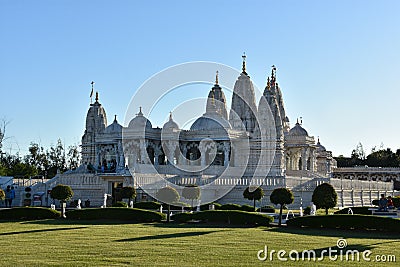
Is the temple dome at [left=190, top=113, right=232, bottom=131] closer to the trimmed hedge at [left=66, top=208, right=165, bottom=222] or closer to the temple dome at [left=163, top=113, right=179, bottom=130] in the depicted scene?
the temple dome at [left=163, top=113, right=179, bottom=130]

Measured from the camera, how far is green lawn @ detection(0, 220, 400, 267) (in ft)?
57.3

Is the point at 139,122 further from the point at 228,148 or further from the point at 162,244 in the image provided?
the point at 162,244

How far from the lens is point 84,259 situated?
17.6 meters

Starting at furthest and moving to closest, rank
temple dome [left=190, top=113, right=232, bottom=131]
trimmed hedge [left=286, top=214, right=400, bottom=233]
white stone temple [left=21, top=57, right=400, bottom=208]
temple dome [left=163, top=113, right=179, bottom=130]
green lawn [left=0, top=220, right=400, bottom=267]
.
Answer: temple dome [left=163, top=113, right=179, bottom=130] < temple dome [left=190, top=113, right=232, bottom=131] < white stone temple [left=21, top=57, right=400, bottom=208] < trimmed hedge [left=286, top=214, right=400, bottom=233] < green lawn [left=0, top=220, right=400, bottom=267]

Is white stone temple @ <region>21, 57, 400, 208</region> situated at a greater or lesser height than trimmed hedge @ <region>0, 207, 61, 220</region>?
greater

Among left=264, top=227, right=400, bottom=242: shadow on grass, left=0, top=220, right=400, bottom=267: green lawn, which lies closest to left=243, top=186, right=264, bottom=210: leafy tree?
left=0, top=220, right=400, bottom=267: green lawn

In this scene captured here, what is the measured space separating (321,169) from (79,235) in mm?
71040

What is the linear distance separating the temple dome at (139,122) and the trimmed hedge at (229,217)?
3943cm

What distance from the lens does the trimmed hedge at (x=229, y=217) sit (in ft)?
95.1

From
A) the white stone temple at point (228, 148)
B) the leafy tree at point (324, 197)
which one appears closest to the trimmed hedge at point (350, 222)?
the leafy tree at point (324, 197)

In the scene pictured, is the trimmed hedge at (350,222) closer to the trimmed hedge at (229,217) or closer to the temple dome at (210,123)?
the trimmed hedge at (229,217)

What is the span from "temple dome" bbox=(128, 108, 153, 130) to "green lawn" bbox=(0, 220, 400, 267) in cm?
4151

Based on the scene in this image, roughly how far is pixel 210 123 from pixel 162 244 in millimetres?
48718

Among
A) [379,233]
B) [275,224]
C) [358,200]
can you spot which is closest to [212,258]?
[379,233]
